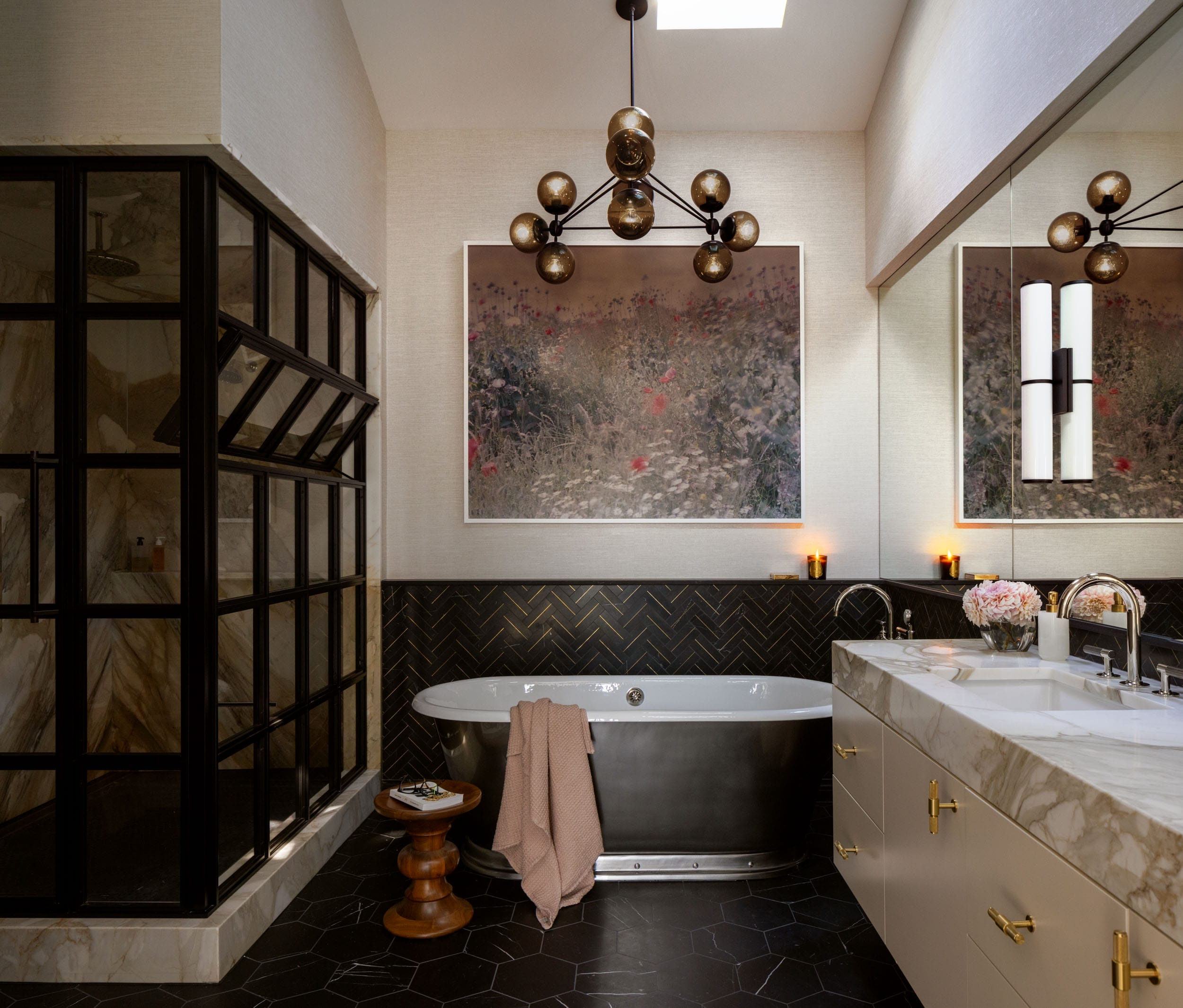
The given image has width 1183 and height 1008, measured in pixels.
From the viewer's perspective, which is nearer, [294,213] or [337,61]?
[294,213]

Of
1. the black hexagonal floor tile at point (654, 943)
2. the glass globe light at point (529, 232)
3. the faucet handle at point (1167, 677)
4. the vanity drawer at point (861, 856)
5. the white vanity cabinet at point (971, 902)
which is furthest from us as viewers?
the glass globe light at point (529, 232)

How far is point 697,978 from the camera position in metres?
2.38

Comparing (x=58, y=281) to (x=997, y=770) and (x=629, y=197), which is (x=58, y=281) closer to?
(x=629, y=197)

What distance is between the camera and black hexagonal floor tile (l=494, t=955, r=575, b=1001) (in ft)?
7.61

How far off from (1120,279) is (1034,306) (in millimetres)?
425

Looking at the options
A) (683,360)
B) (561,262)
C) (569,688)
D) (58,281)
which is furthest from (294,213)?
(569,688)

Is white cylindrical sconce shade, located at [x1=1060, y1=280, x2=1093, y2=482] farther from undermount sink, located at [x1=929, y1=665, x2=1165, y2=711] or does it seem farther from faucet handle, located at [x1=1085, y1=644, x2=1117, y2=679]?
undermount sink, located at [x1=929, y1=665, x2=1165, y2=711]

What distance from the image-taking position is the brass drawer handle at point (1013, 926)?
1.41 metres

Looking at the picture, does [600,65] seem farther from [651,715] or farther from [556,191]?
[651,715]

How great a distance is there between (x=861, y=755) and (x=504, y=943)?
127 cm

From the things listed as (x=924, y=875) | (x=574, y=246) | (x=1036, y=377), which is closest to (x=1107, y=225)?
(x=1036, y=377)

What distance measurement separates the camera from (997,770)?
60.5 inches

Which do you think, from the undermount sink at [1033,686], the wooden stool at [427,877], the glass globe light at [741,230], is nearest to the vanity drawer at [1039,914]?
the undermount sink at [1033,686]

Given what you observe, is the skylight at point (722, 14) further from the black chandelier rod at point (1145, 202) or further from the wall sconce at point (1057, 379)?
the black chandelier rod at point (1145, 202)
